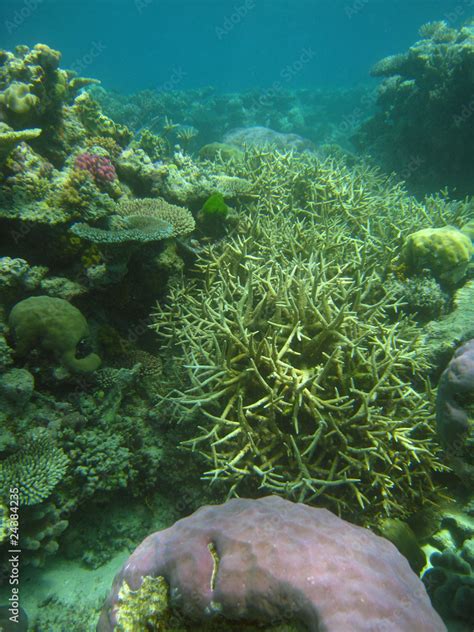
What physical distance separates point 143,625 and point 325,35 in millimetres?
139456

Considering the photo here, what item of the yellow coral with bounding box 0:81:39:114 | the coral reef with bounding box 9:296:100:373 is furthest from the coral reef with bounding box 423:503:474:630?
the yellow coral with bounding box 0:81:39:114

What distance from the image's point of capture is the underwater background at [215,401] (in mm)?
1795

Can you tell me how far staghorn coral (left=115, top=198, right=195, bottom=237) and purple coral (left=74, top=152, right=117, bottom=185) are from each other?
0.40m

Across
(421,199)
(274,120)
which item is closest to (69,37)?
(274,120)

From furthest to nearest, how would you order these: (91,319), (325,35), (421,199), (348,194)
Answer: (325,35), (421,199), (348,194), (91,319)

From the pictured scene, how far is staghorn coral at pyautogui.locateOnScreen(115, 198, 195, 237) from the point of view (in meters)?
4.15

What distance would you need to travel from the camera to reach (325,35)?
106562mm

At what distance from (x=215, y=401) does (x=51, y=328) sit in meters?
1.72

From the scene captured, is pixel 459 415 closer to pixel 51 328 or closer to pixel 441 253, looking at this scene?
pixel 441 253

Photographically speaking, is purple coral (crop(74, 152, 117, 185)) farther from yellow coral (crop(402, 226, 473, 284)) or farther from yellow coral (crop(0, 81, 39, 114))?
yellow coral (crop(402, 226, 473, 284))

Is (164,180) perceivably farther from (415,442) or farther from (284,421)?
(415,442)

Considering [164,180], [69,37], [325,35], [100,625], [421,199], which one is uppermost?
[325,35]

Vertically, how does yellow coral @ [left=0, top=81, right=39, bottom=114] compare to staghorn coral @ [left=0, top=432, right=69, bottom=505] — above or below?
above

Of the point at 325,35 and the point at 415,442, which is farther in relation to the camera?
the point at 325,35
